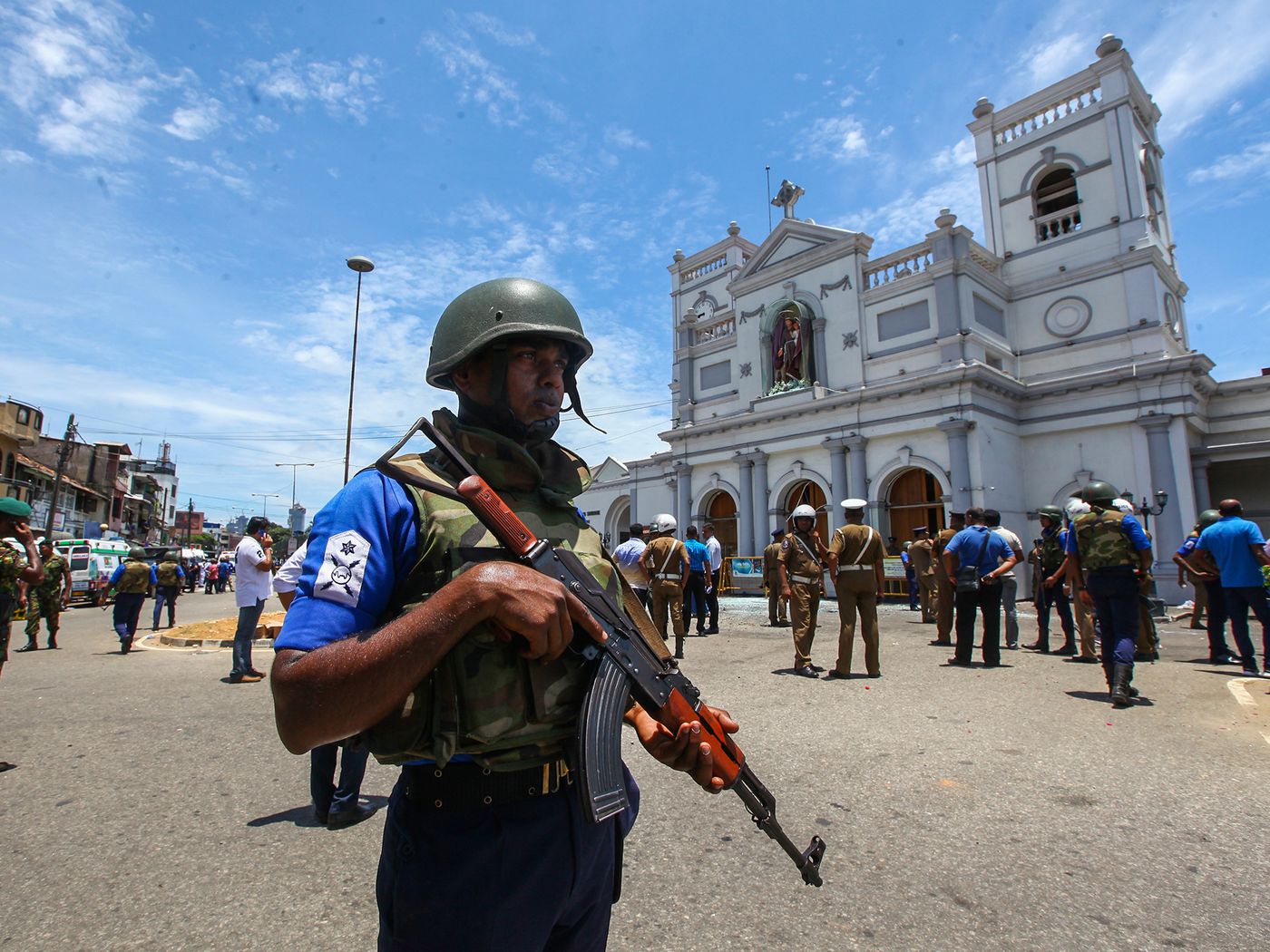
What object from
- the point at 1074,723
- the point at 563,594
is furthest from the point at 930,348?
the point at 563,594

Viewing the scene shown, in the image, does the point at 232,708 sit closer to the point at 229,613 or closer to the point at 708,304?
the point at 229,613

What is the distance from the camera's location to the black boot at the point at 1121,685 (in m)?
5.48

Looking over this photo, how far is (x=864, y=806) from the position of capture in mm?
3518

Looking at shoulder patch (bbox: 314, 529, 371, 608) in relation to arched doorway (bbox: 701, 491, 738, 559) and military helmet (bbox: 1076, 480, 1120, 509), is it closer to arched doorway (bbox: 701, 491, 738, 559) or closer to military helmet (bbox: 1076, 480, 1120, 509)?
military helmet (bbox: 1076, 480, 1120, 509)

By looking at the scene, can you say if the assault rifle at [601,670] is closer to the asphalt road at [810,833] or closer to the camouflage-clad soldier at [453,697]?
the camouflage-clad soldier at [453,697]

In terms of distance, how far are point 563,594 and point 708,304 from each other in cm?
3029

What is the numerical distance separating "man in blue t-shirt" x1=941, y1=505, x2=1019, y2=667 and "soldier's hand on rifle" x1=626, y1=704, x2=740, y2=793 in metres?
6.98

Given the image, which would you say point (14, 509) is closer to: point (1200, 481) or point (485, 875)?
point (485, 875)

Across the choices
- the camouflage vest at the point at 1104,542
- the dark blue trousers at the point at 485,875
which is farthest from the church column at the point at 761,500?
the dark blue trousers at the point at 485,875

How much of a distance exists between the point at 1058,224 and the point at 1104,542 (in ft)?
59.5

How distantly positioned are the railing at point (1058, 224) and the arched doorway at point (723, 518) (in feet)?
41.5

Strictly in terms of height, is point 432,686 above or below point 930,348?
below

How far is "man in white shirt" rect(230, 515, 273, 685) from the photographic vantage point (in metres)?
6.99

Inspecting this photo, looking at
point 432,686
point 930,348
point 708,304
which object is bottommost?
point 432,686
